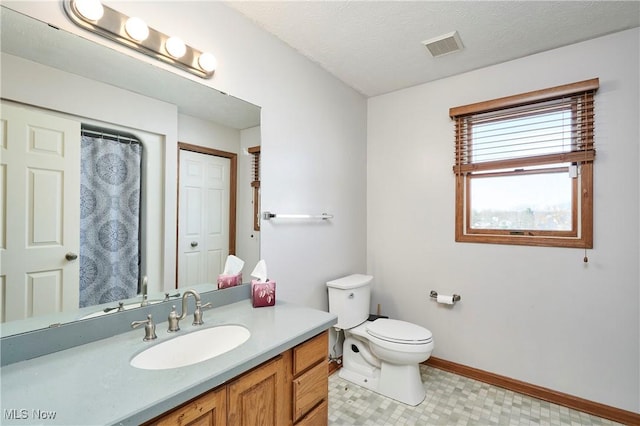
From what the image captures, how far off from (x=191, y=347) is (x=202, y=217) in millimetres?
643

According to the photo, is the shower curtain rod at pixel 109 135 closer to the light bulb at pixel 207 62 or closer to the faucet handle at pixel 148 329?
the light bulb at pixel 207 62

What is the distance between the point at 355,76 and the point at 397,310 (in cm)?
207

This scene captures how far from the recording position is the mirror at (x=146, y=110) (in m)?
1.04

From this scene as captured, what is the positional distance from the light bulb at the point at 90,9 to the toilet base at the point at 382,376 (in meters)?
2.41

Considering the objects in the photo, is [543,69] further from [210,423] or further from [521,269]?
[210,423]

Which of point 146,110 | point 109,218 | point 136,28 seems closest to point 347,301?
point 109,218

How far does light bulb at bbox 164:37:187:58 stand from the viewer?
139 centimetres

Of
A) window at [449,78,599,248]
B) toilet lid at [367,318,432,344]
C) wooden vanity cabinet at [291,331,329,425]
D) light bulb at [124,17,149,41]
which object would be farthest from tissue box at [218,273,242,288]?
window at [449,78,599,248]

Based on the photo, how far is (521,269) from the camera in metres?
2.20

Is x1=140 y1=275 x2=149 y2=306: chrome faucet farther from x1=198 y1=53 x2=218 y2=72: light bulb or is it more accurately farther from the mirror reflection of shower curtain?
x1=198 y1=53 x2=218 y2=72: light bulb

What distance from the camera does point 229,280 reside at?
5.57ft

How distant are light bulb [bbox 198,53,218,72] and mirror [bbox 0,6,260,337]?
9cm

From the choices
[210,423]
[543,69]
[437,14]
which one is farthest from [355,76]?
[210,423]

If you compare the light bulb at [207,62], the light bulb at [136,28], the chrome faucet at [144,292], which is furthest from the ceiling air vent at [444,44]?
the chrome faucet at [144,292]
